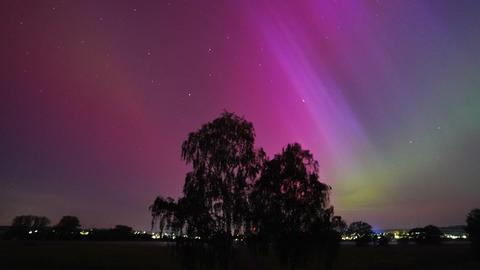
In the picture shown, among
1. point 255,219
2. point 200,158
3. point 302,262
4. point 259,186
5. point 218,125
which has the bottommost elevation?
point 302,262

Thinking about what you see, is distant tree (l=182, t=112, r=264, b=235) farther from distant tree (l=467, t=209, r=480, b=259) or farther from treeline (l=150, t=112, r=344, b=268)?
distant tree (l=467, t=209, r=480, b=259)

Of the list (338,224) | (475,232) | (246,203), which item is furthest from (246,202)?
(475,232)

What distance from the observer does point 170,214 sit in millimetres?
27109

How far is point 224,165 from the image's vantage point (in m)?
28.4

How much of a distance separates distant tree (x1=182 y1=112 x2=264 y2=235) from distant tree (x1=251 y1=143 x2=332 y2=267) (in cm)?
120

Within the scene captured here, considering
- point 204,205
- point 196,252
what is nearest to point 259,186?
point 204,205

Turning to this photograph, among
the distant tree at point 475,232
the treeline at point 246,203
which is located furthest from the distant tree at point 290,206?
the distant tree at point 475,232

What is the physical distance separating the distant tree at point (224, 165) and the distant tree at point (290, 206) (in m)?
1.20

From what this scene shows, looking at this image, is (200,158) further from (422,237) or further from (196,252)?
(422,237)

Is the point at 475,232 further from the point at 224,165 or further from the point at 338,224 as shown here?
the point at 224,165

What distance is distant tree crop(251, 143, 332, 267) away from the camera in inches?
1144

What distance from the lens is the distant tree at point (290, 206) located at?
2906 cm

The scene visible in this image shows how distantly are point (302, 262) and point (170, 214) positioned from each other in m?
10.7

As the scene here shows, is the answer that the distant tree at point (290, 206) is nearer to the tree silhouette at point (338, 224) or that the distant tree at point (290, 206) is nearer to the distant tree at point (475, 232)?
the tree silhouette at point (338, 224)
